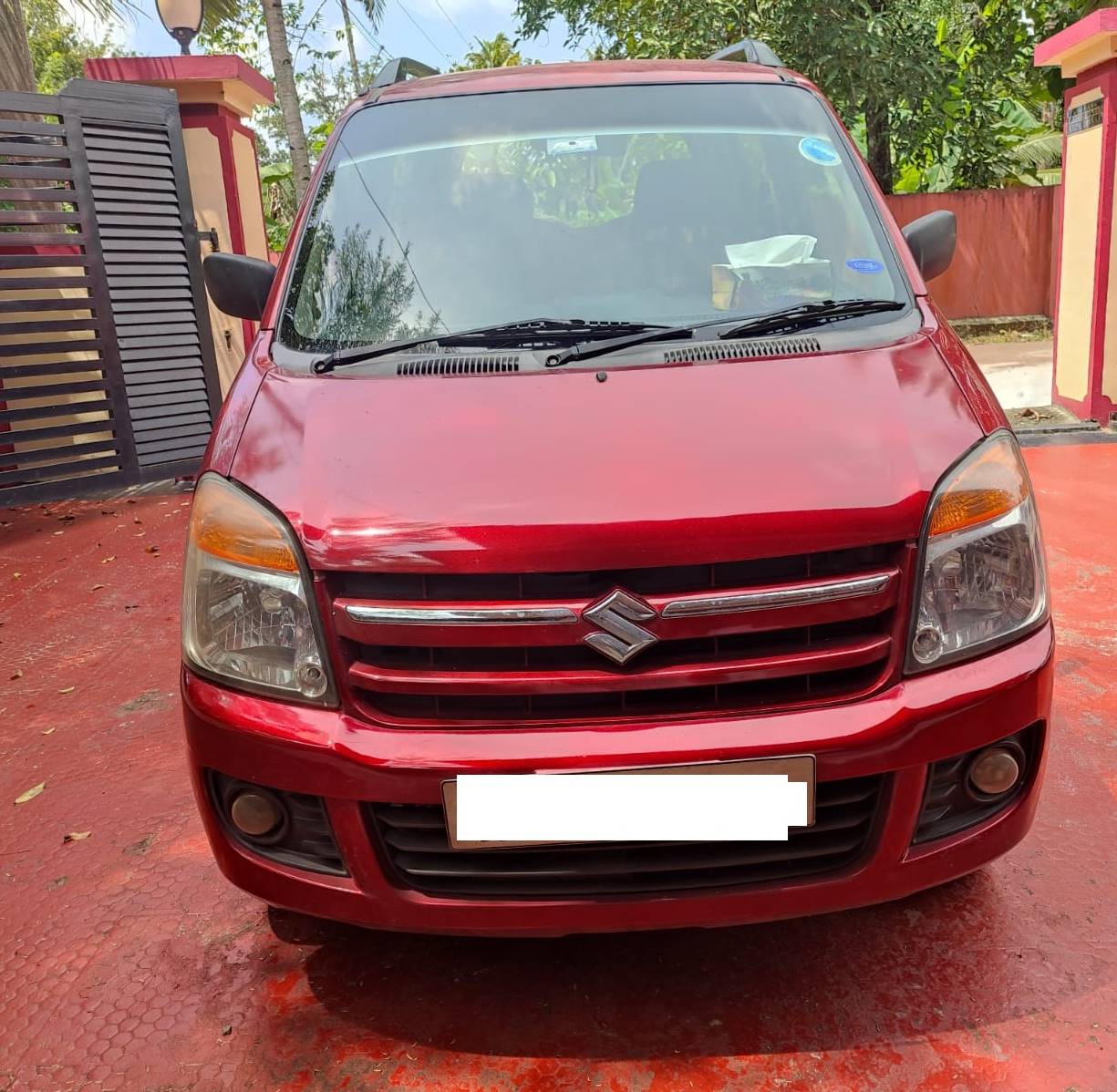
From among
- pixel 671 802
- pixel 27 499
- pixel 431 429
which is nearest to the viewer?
pixel 671 802

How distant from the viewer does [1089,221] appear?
722 cm

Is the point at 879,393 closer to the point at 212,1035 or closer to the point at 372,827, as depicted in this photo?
the point at 372,827

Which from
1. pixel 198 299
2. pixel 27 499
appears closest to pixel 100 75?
pixel 198 299

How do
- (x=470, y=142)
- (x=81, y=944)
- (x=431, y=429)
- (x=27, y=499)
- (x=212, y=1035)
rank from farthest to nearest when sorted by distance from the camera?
(x=27, y=499) → (x=470, y=142) → (x=81, y=944) → (x=212, y=1035) → (x=431, y=429)

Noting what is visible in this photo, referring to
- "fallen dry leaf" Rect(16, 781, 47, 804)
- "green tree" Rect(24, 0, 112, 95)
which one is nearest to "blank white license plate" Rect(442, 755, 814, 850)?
"fallen dry leaf" Rect(16, 781, 47, 804)

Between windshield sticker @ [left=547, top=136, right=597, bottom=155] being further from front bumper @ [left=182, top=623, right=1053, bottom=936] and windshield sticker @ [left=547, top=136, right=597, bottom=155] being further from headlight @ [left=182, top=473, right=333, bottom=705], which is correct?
front bumper @ [left=182, top=623, right=1053, bottom=936]

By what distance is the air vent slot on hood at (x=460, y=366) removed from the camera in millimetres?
2088

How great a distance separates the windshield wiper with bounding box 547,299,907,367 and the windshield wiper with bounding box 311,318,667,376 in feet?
0.18

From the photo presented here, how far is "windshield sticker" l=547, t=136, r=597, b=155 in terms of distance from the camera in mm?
2764

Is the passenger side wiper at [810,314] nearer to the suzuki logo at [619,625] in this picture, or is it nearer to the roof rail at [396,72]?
the suzuki logo at [619,625]

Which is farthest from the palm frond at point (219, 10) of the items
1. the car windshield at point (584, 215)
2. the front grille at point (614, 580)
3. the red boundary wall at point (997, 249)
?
the front grille at point (614, 580)

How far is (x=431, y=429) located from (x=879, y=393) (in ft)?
2.70

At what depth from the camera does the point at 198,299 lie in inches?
300

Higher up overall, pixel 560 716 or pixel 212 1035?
pixel 560 716
